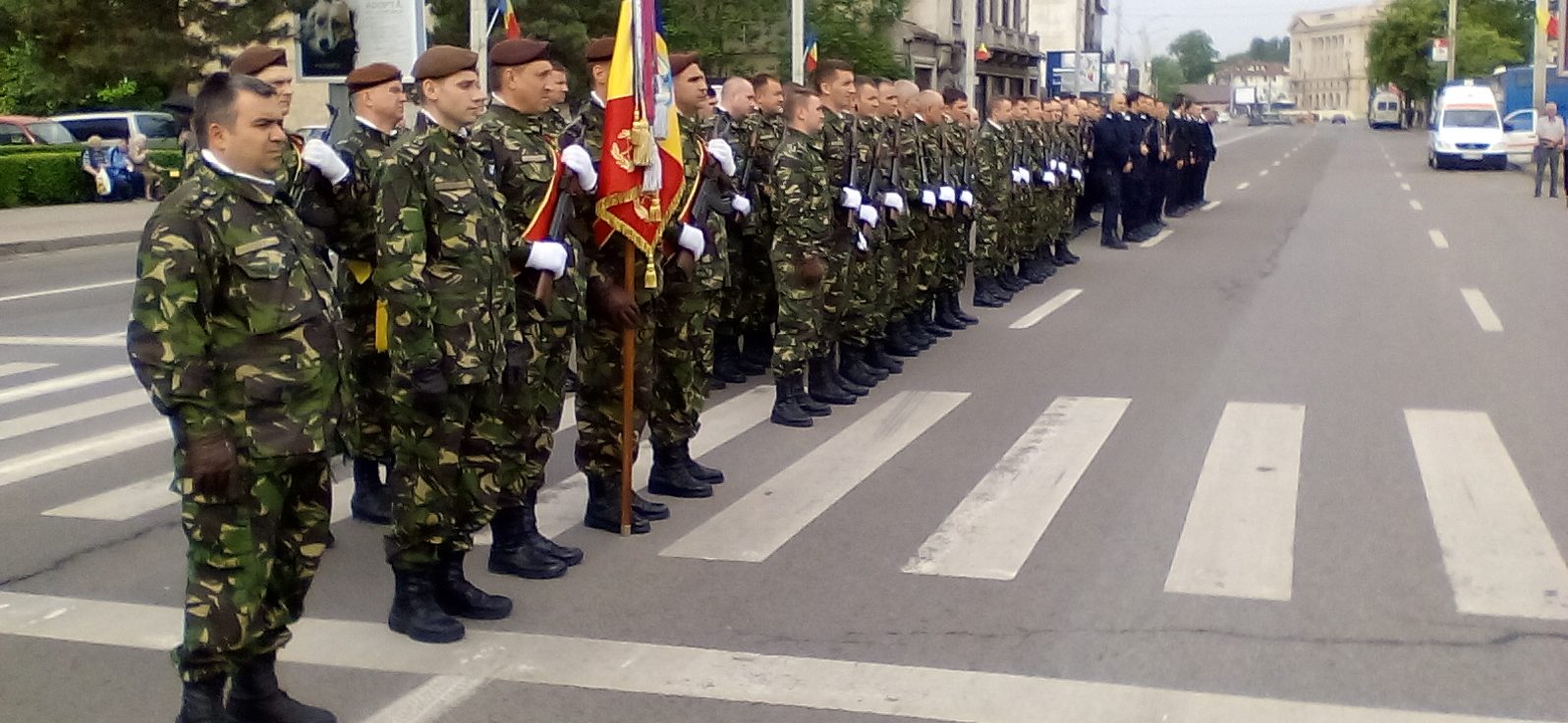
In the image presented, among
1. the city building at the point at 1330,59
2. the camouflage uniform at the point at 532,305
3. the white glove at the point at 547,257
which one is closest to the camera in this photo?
the white glove at the point at 547,257

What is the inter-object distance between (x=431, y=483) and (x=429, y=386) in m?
0.35

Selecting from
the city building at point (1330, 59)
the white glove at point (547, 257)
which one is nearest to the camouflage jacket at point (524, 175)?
the white glove at point (547, 257)

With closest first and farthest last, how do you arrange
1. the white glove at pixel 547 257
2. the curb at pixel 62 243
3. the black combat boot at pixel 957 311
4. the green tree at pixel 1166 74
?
the white glove at pixel 547 257 < the black combat boot at pixel 957 311 < the curb at pixel 62 243 < the green tree at pixel 1166 74

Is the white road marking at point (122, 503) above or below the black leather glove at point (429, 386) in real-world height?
below

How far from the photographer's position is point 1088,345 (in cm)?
1222

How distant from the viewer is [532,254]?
5934 mm

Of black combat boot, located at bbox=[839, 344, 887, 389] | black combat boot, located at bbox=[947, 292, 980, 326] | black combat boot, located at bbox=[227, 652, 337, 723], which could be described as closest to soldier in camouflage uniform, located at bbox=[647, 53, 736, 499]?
black combat boot, located at bbox=[227, 652, 337, 723]

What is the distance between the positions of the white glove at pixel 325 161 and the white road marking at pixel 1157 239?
15.3m

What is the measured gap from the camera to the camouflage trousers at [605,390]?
22.5 feet

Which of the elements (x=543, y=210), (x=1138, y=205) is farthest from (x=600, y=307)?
(x=1138, y=205)

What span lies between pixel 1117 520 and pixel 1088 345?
206 inches

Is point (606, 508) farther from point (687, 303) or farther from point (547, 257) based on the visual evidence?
point (547, 257)

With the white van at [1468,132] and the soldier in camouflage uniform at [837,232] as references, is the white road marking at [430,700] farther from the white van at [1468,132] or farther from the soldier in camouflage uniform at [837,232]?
the white van at [1468,132]

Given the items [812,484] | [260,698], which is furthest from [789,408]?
[260,698]
